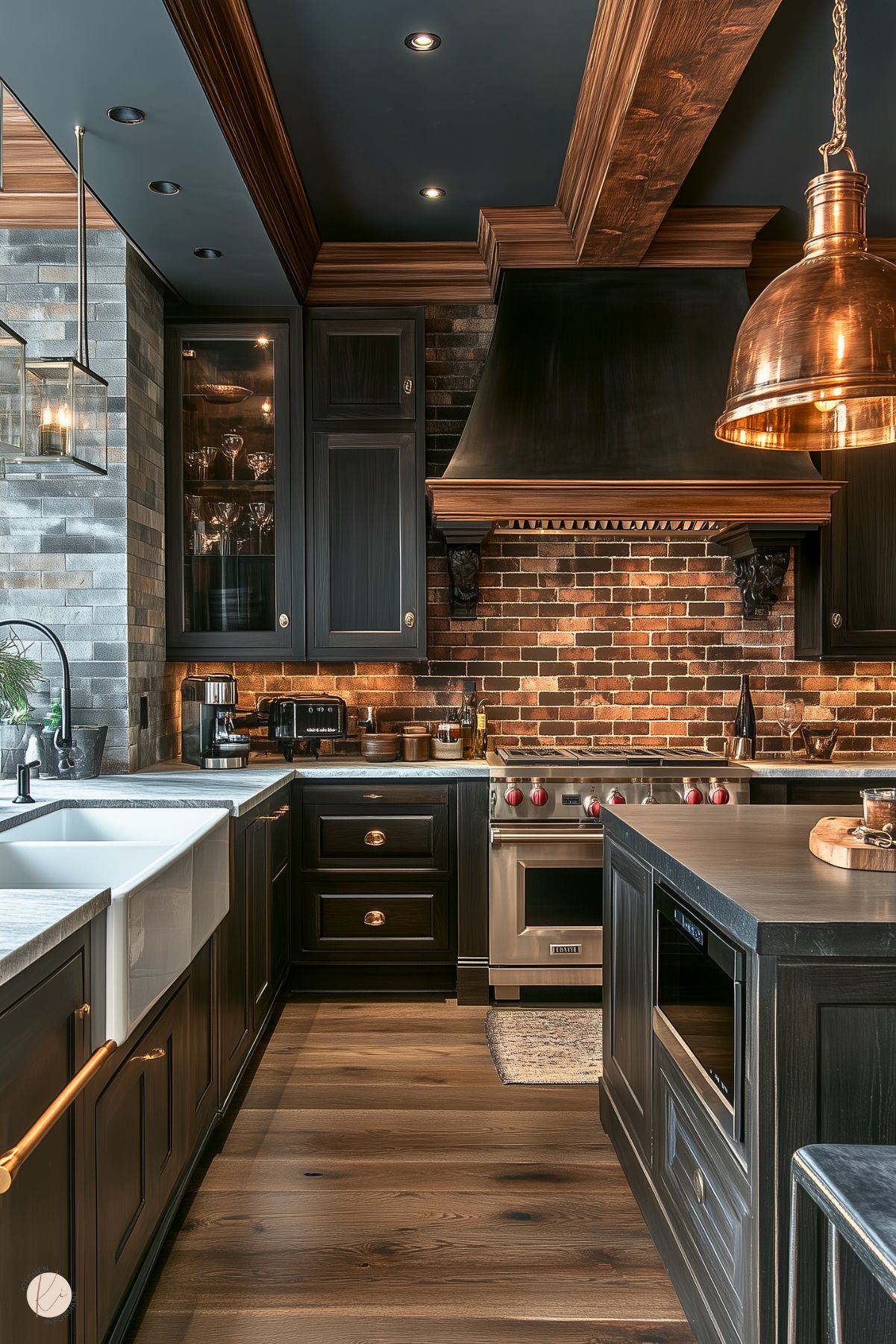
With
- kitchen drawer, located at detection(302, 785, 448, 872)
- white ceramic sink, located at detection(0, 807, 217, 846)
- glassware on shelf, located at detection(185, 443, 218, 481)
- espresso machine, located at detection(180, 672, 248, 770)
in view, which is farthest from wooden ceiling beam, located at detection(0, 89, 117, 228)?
kitchen drawer, located at detection(302, 785, 448, 872)

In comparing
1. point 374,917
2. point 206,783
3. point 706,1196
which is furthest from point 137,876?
point 374,917

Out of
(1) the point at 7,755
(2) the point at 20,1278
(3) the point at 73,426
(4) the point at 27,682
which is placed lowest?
(2) the point at 20,1278

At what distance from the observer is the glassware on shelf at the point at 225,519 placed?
394cm

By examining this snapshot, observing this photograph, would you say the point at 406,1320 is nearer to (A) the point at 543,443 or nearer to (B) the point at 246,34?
(A) the point at 543,443

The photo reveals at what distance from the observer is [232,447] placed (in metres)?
3.93

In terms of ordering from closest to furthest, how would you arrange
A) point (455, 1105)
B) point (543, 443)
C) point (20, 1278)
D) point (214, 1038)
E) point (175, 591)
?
point (20, 1278), point (214, 1038), point (455, 1105), point (543, 443), point (175, 591)

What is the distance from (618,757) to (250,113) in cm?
245

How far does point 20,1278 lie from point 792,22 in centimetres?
309

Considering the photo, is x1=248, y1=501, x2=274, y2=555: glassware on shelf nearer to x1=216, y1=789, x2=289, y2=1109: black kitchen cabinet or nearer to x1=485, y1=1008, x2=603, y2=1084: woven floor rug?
x1=216, y1=789, x2=289, y2=1109: black kitchen cabinet

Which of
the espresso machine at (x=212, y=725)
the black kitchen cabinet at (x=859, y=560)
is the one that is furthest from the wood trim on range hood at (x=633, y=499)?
the espresso machine at (x=212, y=725)

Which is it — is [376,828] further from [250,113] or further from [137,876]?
[250,113]

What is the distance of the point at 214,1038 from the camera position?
8.25 feet

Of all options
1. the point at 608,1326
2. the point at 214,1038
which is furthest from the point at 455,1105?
the point at 608,1326

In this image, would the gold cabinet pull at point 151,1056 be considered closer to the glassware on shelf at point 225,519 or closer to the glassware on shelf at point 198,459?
the glassware on shelf at point 225,519
